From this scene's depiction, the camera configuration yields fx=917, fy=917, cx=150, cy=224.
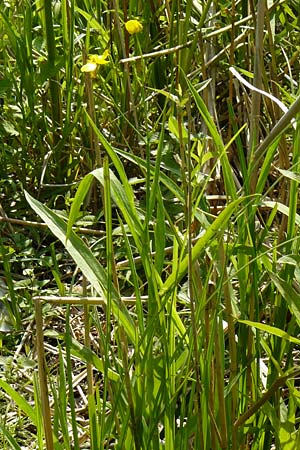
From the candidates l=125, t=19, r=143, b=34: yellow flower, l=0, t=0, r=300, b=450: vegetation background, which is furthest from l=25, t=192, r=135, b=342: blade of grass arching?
l=125, t=19, r=143, b=34: yellow flower

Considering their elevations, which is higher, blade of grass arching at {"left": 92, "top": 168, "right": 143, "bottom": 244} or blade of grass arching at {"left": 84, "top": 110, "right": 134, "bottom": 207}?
blade of grass arching at {"left": 84, "top": 110, "right": 134, "bottom": 207}

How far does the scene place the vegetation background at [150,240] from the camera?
3.57 ft

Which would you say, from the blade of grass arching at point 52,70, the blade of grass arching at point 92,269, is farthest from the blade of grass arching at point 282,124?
the blade of grass arching at point 52,70

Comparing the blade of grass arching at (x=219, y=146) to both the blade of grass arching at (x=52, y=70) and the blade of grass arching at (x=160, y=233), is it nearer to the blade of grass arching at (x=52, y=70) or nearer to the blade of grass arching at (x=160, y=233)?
the blade of grass arching at (x=160, y=233)

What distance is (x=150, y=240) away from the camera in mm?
1374

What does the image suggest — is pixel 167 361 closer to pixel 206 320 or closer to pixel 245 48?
pixel 206 320

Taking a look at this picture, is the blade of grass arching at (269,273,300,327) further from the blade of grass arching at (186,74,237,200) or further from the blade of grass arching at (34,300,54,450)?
the blade of grass arching at (34,300,54,450)

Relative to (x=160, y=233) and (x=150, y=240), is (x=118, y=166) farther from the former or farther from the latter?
(x=150, y=240)

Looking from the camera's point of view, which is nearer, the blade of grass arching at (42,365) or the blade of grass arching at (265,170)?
the blade of grass arching at (42,365)

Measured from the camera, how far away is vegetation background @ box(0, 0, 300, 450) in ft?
3.57

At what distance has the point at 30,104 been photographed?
6.63 feet

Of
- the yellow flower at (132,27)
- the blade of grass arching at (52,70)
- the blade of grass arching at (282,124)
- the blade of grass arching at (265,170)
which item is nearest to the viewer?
the blade of grass arching at (282,124)

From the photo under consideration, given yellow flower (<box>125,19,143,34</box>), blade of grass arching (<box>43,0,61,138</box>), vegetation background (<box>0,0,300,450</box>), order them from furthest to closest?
blade of grass arching (<box>43,0,61,138</box>) → yellow flower (<box>125,19,143,34</box>) → vegetation background (<box>0,0,300,450</box>)

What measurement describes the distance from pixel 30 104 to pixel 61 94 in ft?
0.61
